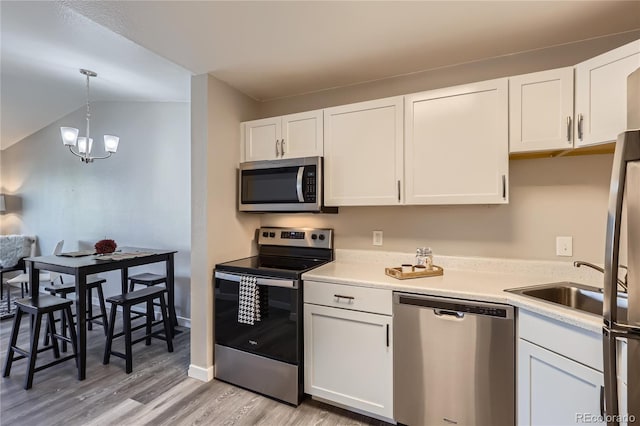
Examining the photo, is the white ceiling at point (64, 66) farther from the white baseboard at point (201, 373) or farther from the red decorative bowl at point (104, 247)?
the white baseboard at point (201, 373)

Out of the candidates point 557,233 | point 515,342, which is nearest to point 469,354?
point 515,342

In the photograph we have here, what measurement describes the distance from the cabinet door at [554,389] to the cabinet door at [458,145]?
0.86 metres

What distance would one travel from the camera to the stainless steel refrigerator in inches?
35.8

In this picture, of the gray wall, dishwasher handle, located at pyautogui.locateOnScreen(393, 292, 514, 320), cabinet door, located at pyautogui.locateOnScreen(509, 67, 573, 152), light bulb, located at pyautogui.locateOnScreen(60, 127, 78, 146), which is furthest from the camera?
the gray wall

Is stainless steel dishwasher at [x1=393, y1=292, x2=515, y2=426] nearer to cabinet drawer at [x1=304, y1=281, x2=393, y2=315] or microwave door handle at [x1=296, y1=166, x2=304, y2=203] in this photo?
cabinet drawer at [x1=304, y1=281, x2=393, y2=315]

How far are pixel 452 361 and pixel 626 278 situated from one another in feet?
3.20

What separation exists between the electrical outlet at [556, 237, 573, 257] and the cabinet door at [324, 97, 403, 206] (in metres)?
1.01

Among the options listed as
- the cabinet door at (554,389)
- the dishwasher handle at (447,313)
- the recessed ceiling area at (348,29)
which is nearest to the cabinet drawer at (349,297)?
the dishwasher handle at (447,313)

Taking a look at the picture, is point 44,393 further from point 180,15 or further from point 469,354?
point 469,354

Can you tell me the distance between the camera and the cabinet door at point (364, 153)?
2127mm

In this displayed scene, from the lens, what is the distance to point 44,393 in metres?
2.23

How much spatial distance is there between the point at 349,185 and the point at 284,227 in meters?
0.82

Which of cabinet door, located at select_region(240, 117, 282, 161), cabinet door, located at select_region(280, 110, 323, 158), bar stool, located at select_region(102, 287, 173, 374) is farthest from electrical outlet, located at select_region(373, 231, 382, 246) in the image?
bar stool, located at select_region(102, 287, 173, 374)

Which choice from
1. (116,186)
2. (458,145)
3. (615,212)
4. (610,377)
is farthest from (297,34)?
(116,186)
